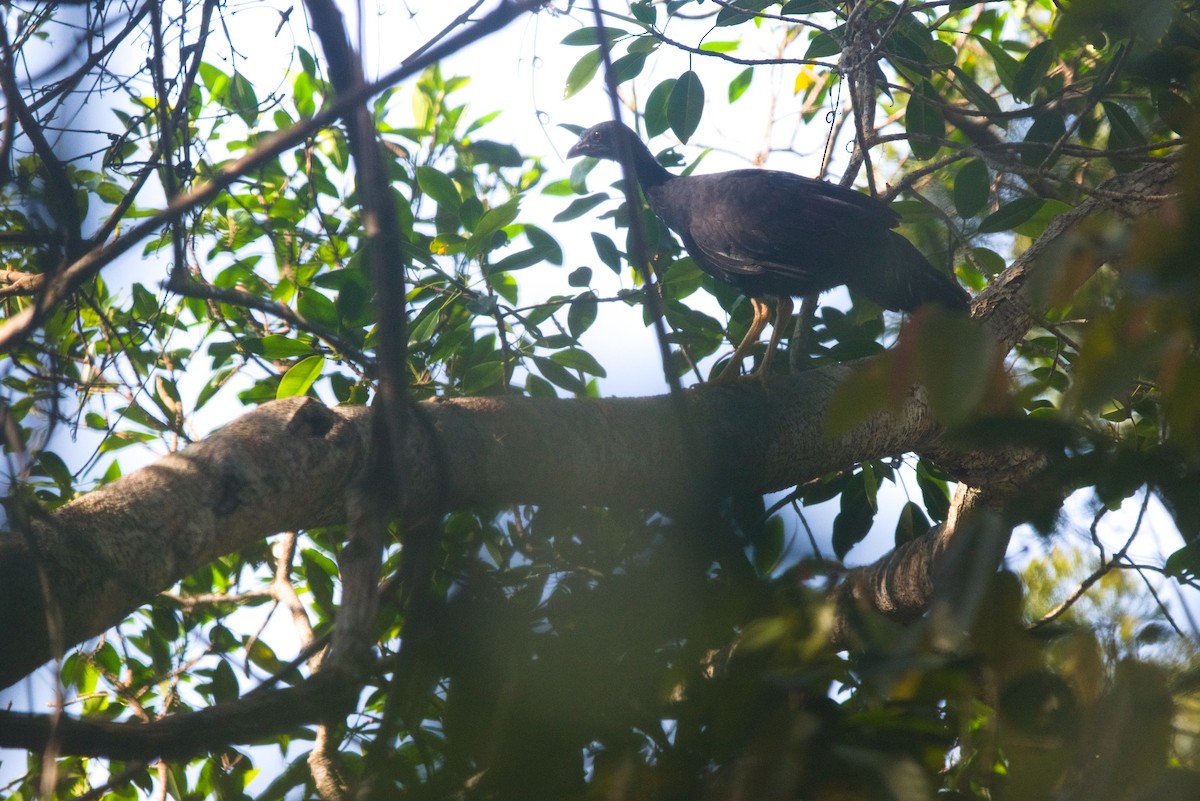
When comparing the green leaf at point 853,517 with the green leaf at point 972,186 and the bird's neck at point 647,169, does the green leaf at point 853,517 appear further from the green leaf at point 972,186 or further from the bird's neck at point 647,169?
the bird's neck at point 647,169

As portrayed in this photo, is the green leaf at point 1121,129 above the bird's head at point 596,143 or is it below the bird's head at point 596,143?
below

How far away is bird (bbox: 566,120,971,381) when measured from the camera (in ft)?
11.5

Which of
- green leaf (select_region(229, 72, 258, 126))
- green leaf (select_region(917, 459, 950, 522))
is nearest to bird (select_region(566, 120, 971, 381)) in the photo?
green leaf (select_region(917, 459, 950, 522))

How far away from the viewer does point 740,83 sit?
4.22 meters

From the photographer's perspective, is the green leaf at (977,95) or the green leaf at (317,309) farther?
the green leaf at (977,95)

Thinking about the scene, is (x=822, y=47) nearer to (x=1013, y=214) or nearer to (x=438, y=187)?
(x=1013, y=214)

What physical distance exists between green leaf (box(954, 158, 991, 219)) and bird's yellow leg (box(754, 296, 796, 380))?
79 cm

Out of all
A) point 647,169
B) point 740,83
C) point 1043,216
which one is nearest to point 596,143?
point 647,169

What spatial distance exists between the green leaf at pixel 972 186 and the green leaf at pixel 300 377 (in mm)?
2442

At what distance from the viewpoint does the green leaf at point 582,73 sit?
361cm

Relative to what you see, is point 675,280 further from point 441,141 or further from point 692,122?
point 441,141

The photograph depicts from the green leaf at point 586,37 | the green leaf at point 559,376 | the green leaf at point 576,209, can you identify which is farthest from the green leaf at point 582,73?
the green leaf at point 559,376

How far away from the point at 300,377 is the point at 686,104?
187 cm

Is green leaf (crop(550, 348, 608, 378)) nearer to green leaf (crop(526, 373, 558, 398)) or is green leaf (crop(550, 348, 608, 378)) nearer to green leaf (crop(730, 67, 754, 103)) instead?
green leaf (crop(526, 373, 558, 398))
